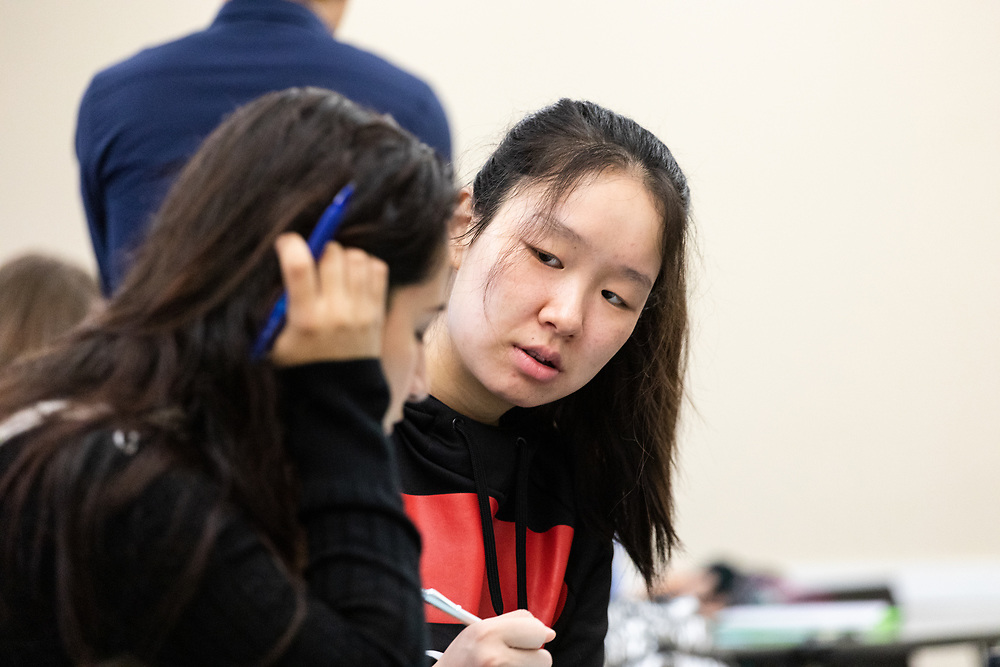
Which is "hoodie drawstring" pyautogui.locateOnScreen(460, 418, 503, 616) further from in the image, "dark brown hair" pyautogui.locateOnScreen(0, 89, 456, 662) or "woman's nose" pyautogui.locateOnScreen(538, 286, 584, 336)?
"dark brown hair" pyautogui.locateOnScreen(0, 89, 456, 662)

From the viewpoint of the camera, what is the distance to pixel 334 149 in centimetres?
62

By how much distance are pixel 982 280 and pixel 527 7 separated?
5.49 ft

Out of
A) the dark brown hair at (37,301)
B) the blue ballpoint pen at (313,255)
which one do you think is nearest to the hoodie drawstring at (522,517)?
the blue ballpoint pen at (313,255)

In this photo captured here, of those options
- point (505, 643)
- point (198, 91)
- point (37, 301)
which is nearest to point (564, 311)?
point (505, 643)

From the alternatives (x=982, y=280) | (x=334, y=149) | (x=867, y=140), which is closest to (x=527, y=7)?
(x=867, y=140)

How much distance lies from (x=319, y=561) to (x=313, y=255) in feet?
0.57

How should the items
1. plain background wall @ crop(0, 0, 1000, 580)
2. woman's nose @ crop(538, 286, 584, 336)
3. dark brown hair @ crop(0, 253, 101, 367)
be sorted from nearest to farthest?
woman's nose @ crop(538, 286, 584, 336) → dark brown hair @ crop(0, 253, 101, 367) → plain background wall @ crop(0, 0, 1000, 580)

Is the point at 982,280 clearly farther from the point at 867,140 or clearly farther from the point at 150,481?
the point at 150,481

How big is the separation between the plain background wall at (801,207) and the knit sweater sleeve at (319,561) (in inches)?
100.0

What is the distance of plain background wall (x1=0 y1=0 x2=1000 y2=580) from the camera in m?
3.11

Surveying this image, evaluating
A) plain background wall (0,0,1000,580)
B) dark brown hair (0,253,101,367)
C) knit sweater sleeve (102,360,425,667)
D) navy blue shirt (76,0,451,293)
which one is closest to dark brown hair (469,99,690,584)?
navy blue shirt (76,0,451,293)

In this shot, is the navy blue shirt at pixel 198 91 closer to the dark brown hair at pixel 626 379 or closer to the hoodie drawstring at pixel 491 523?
the dark brown hair at pixel 626 379

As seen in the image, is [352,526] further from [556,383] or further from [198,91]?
[198,91]

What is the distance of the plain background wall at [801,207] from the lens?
123 inches
